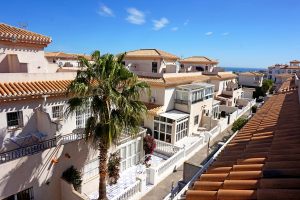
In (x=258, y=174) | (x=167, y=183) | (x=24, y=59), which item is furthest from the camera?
(x=167, y=183)

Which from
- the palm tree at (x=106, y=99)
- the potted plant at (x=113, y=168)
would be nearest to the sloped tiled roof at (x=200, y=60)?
the potted plant at (x=113, y=168)

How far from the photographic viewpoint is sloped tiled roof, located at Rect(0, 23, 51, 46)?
15962mm

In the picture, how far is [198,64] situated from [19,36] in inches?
1660

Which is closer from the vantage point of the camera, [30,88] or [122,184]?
[30,88]

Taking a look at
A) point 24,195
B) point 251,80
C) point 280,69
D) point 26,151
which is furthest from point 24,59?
point 280,69

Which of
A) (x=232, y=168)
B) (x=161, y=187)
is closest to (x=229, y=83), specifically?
(x=161, y=187)

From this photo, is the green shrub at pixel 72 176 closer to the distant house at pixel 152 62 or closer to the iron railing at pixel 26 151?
the iron railing at pixel 26 151

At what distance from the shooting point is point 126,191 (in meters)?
15.5

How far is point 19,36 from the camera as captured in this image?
16.6 meters

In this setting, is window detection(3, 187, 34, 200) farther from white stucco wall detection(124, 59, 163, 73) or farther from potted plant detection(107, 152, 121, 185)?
white stucco wall detection(124, 59, 163, 73)

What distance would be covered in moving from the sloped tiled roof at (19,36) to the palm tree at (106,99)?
7.97 m

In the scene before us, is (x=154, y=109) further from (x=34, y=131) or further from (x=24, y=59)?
(x=24, y=59)

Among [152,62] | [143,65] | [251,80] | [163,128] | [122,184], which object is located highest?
[152,62]

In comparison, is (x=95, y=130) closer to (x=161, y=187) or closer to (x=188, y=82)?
(x=161, y=187)
